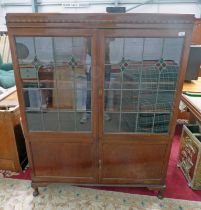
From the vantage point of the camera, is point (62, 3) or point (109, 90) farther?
point (62, 3)

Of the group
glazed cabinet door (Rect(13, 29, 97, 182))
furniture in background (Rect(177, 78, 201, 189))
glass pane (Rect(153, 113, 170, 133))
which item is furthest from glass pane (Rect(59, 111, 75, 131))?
furniture in background (Rect(177, 78, 201, 189))

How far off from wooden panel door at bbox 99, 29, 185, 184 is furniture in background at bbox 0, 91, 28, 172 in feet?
2.69

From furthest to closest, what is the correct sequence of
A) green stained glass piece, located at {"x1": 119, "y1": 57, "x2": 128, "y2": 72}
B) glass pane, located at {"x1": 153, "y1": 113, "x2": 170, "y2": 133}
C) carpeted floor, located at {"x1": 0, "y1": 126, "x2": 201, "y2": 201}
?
1. carpeted floor, located at {"x1": 0, "y1": 126, "x2": 201, "y2": 201}
2. glass pane, located at {"x1": 153, "y1": 113, "x2": 170, "y2": 133}
3. green stained glass piece, located at {"x1": 119, "y1": 57, "x2": 128, "y2": 72}

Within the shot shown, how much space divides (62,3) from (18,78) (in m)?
4.36

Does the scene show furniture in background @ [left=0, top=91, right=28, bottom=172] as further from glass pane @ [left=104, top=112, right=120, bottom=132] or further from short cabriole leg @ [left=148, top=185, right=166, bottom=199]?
short cabriole leg @ [left=148, top=185, right=166, bottom=199]

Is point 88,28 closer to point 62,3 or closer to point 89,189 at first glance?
point 89,189

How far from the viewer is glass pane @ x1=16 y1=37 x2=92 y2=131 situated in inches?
46.1

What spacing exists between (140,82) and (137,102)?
0.46 ft

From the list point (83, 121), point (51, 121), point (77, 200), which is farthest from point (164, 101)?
point (77, 200)

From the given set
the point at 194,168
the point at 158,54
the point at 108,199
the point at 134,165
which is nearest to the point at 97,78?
the point at 158,54

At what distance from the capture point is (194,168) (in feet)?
5.53

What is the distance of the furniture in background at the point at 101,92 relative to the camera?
111cm

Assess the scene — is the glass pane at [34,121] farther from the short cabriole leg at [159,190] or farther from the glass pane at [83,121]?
the short cabriole leg at [159,190]

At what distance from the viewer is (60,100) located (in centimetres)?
133
